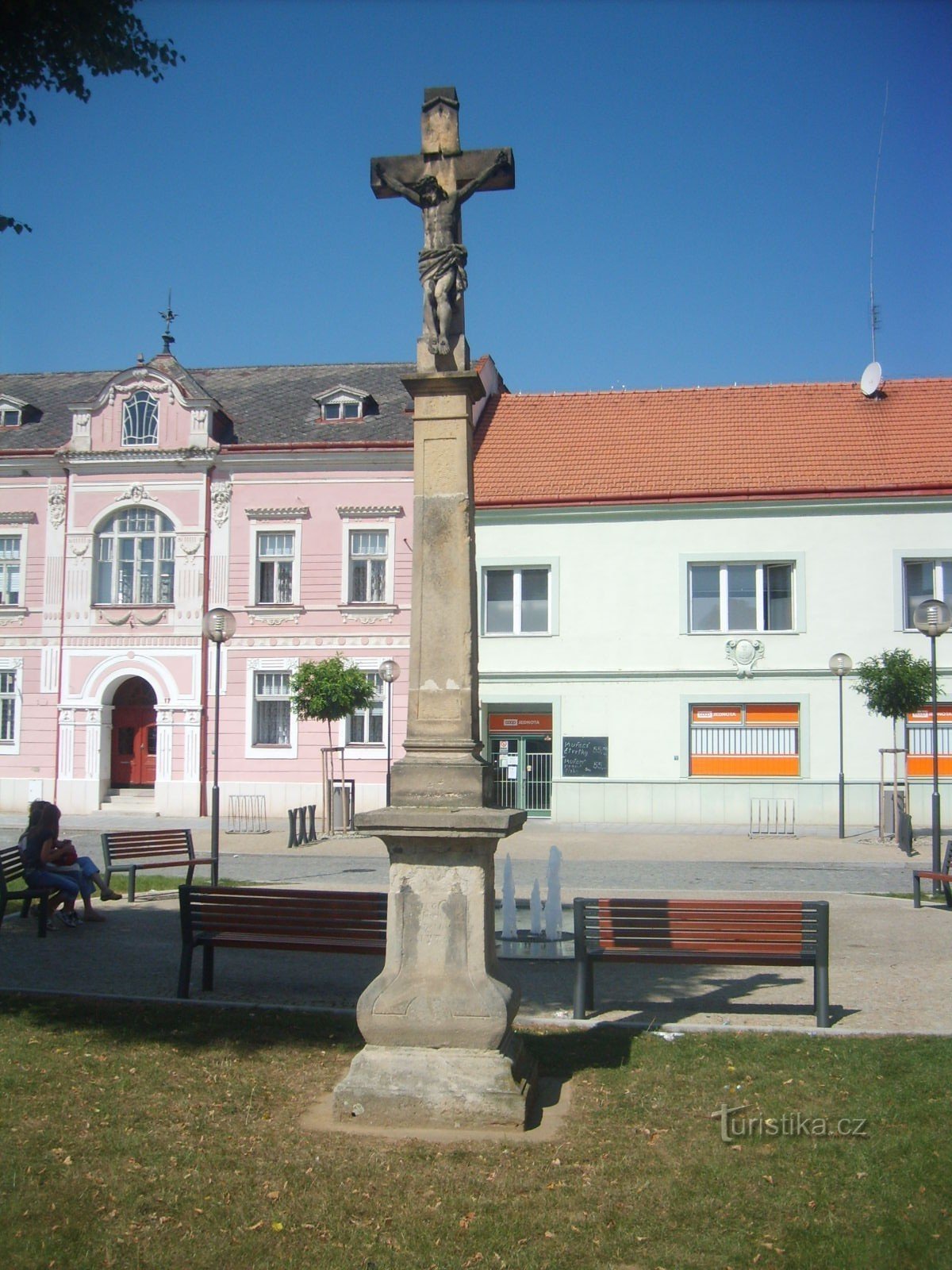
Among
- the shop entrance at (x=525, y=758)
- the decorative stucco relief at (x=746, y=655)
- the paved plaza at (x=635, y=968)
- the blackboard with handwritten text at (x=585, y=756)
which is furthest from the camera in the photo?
the shop entrance at (x=525, y=758)

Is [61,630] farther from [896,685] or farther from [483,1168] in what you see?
[483,1168]

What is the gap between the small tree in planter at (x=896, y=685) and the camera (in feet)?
70.7

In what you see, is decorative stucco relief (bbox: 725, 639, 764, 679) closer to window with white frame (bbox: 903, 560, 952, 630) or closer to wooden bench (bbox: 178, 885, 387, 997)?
window with white frame (bbox: 903, 560, 952, 630)

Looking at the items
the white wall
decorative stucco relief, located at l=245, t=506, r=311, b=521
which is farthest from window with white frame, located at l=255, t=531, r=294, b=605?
the white wall

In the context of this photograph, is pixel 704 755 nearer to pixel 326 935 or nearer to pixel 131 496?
pixel 131 496

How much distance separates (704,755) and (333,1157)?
2123 cm

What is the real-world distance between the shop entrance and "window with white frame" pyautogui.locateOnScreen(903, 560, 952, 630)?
812 cm

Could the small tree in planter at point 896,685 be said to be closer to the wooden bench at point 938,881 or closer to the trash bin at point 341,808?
the wooden bench at point 938,881

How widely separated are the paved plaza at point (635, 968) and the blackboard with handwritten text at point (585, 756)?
759cm

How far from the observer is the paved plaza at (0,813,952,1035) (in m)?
8.31

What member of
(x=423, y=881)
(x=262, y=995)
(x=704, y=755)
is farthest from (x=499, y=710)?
(x=423, y=881)

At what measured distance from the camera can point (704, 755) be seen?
25781mm

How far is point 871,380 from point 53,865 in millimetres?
23161

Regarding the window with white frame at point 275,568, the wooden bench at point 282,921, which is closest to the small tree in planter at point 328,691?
the window with white frame at point 275,568
